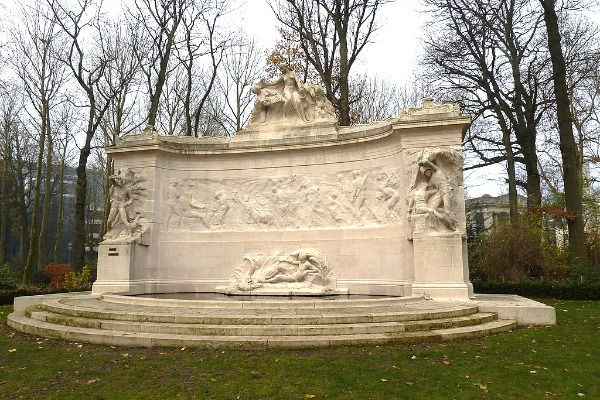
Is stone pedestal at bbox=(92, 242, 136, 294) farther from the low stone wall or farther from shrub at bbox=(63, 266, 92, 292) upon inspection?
shrub at bbox=(63, 266, 92, 292)

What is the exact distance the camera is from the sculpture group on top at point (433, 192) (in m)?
12.0

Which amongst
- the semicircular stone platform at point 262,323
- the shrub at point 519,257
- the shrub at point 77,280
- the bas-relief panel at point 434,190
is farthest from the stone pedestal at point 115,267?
the shrub at point 519,257

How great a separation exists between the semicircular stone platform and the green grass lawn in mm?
235

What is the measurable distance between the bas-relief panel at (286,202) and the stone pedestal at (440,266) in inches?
62.3

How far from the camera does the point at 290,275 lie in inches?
516

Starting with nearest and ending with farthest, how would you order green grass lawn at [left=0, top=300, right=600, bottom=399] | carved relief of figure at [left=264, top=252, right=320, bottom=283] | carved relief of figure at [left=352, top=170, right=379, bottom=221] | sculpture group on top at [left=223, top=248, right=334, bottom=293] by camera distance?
green grass lawn at [left=0, top=300, right=600, bottom=399]
sculpture group on top at [left=223, top=248, right=334, bottom=293]
carved relief of figure at [left=264, top=252, right=320, bottom=283]
carved relief of figure at [left=352, top=170, right=379, bottom=221]

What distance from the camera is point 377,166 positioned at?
14.2m

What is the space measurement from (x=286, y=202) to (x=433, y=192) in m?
4.90

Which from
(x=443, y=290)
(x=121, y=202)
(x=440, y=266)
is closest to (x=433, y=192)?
(x=440, y=266)

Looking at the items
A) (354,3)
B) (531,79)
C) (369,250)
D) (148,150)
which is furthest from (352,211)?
(531,79)

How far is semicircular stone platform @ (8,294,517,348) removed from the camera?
788 centimetres

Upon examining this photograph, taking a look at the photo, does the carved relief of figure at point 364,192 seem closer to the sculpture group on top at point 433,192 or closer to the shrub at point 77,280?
the sculpture group on top at point 433,192

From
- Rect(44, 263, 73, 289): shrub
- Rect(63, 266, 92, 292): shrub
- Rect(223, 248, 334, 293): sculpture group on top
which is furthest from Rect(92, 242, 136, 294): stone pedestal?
Rect(44, 263, 73, 289): shrub

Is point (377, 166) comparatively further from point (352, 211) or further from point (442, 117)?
point (442, 117)
